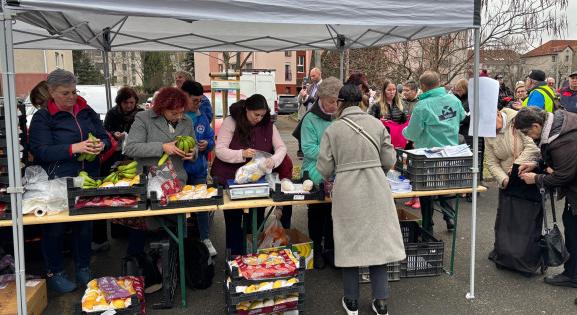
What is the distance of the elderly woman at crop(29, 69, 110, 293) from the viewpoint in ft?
10.8

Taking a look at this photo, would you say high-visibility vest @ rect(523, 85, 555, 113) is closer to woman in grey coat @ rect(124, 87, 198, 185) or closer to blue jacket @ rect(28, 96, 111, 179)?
woman in grey coat @ rect(124, 87, 198, 185)

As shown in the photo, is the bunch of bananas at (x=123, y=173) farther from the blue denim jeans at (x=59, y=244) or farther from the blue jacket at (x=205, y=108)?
the blue jacket at (x=205, y=108)

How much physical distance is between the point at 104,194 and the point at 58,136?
0.76 m

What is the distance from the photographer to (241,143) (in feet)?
12.3

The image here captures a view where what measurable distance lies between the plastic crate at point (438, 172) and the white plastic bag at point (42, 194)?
2.62 metres

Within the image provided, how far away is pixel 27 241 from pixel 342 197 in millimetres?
3131

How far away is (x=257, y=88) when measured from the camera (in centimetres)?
1947

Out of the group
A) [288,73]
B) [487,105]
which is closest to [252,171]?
[487,105]

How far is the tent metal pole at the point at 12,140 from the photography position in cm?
247

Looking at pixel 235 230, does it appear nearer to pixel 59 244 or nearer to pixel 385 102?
pixel 59 244

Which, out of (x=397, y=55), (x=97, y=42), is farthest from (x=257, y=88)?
(x=97, y=42)

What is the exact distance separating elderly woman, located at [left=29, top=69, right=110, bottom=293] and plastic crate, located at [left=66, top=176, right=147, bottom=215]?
42 centimetres

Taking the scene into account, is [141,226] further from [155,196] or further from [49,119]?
[49,119]

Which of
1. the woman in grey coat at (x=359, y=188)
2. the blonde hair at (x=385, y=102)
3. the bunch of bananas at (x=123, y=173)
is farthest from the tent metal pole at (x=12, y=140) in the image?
the blonde hair at (x=385, y=102)
